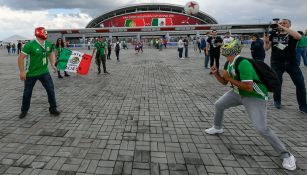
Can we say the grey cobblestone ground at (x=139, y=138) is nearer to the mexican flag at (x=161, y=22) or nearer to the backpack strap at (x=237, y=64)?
the backpack strap at (x=237, y=64)

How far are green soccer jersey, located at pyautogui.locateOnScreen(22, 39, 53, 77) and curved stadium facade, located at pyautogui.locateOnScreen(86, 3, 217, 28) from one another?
81.3m

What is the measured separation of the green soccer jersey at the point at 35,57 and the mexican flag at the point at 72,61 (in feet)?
7.80

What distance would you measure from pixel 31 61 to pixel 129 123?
2.38 meters

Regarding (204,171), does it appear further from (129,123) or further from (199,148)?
(129,123)

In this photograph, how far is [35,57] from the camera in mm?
5043

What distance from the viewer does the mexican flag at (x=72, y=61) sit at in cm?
761

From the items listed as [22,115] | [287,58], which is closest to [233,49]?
[287,58]

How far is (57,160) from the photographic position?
342 cm

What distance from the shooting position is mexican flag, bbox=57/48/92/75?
761 centimetres

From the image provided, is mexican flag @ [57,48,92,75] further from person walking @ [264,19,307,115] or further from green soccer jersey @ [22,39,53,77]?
person walking @ [264,19,307,115]

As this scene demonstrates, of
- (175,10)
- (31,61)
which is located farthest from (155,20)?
(31,61)

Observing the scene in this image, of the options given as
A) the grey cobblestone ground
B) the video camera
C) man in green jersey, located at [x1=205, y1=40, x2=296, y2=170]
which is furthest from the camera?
man in green jersey, located at [x1=205, y1=40, x2=296, y2=170]

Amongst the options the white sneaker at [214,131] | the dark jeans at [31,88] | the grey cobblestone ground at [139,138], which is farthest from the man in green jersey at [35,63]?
the white sneaker at [214,131]

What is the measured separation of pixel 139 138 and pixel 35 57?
2766mm
